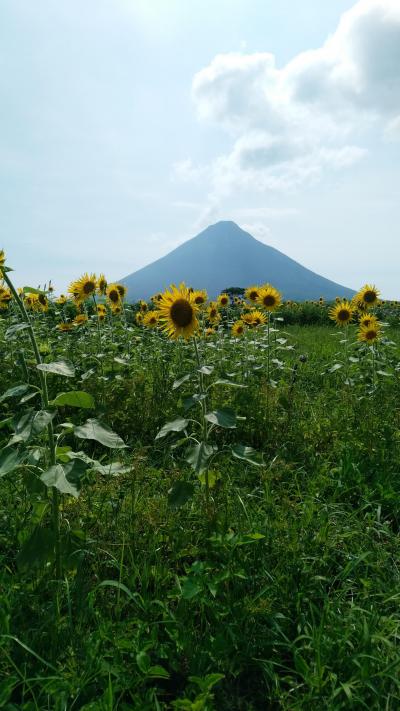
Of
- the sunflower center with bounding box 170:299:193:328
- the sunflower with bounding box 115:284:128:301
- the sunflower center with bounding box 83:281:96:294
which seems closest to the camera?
the sunflower center with bounding box 170:299:193:328

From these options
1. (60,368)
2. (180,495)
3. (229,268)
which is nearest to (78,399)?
(60,368)

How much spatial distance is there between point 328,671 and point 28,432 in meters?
1.17

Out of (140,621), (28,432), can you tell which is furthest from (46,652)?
(28,432)

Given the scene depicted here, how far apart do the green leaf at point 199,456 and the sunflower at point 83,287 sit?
3392 millimetres

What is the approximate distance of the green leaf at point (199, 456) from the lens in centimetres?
176

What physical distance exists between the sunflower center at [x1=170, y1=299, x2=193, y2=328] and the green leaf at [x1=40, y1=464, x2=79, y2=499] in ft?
3.90

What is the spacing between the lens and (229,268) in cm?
15712

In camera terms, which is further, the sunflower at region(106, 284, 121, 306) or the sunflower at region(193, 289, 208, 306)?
the sunflower at region(106, 284, 121, 306)

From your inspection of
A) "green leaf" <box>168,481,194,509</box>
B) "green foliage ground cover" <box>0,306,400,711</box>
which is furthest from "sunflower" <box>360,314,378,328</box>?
"green leaf" <box>168,481,194,509</box>

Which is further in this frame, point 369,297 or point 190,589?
point 369,297

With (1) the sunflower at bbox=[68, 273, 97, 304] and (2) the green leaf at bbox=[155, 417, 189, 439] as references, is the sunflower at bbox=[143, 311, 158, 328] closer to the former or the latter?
(1) the sunflower at bbox=[68, 273, 97, 304]

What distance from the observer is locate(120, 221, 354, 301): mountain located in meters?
140

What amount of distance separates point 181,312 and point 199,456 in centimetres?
90

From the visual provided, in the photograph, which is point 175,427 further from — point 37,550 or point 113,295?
point 113,295
